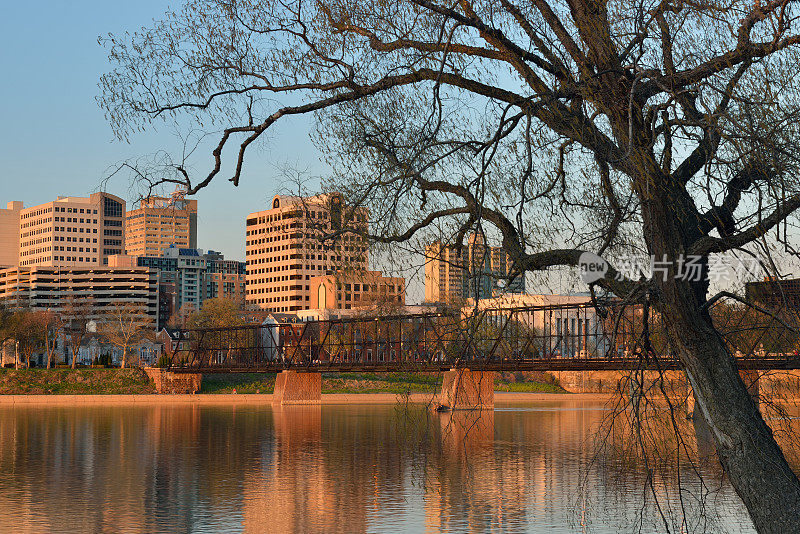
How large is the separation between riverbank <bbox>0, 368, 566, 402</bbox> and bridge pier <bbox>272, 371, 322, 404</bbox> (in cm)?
746

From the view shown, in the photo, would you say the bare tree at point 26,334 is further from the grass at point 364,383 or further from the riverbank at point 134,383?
the grass at point 364,383

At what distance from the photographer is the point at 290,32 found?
35.4ft

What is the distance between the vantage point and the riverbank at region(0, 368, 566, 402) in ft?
244

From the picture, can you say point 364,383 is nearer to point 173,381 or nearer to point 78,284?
point 173,381

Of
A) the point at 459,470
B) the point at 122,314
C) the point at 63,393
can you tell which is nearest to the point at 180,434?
the point at 459,470

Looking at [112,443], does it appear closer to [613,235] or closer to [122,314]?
[613,235]

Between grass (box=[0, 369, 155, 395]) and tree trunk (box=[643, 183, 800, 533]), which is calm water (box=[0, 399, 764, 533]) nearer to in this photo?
tree trunk (box=[643, 183, 800, 533])

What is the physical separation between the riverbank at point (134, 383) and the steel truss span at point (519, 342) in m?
3.05

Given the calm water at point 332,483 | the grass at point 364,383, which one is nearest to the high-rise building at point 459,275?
the calm water at point 332,483

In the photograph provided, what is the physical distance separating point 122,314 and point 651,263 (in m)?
92.8

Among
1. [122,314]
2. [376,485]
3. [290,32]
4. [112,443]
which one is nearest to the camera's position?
[290,32]

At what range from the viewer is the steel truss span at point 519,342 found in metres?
10.4

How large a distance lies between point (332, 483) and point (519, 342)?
60.8ft

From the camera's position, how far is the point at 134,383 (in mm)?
76000
